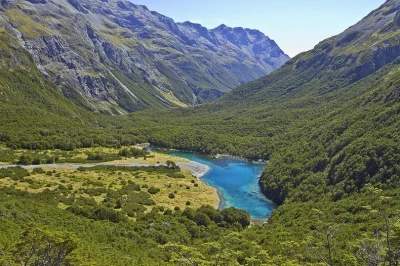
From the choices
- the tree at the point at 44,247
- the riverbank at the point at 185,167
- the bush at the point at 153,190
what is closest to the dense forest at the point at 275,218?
the tree at the point at 44,247

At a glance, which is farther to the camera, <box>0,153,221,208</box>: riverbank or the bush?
the bush

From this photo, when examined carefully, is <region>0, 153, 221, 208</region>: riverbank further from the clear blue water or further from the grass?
the clear blue water

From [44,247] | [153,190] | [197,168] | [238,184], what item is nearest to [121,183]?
[153,190]

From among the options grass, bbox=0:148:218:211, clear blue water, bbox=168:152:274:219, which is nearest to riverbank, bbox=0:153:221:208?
grass, bbox=0:148:218:211

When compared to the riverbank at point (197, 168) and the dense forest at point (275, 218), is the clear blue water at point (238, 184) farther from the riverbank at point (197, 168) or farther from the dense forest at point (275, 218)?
the dense forest at point (275, 218)

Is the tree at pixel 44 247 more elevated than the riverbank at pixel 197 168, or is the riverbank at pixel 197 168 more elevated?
the tree at pixel 44 247

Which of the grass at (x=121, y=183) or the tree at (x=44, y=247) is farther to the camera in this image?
the grass at (x=121, y=183)

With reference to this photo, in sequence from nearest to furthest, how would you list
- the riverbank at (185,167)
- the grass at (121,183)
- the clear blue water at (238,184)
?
the grass at (121,183), the clear blue water at (238,184), the riverbank at (185,167)

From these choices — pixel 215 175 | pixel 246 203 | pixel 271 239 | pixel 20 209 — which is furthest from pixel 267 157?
pixel 20 209

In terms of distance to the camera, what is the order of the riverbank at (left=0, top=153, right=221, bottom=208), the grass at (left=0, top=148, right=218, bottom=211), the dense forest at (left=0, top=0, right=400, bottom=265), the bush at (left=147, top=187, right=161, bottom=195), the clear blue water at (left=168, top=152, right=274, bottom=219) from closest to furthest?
the dense forest at (left=0, top=0, right=400, bottom=265)
the grass at (left=0, top=148, right=218, bottom=211)
the clear blue water at (left=168, top=152, right=274, bottom=219)
the riverbank at (left=0, top=153, right=221, bottom=208)
the bush at (left=147, top=187, right=161, bottom=195)
